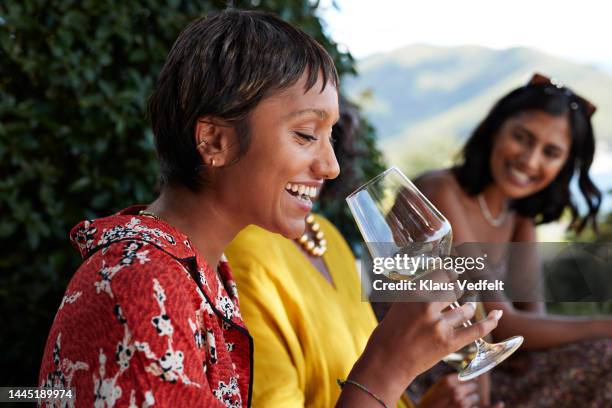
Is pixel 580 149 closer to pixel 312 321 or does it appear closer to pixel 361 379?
pixel 312 321

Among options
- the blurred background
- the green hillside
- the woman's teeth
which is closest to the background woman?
the blurred background

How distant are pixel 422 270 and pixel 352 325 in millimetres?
857

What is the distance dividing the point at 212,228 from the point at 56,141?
1426mm

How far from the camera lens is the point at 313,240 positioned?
2.59 metres

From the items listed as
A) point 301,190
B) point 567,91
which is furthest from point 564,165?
point 301,190

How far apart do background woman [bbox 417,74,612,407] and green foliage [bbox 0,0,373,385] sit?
1.45 metres

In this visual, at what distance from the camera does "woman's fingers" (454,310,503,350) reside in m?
1.48

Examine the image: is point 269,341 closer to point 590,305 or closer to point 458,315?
point 458,315

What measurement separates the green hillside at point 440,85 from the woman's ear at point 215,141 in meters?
7.02

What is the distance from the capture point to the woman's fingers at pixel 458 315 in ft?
4.99

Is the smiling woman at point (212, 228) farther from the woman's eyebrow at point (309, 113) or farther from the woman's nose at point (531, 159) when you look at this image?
the woman's nose at point (531, 159)

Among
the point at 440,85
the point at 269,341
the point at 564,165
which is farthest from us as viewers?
the point at 440,85

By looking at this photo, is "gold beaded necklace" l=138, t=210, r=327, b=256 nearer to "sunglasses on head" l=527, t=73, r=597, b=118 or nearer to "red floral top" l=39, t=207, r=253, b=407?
"red floral top" l=39, t=207, r=253, b=407

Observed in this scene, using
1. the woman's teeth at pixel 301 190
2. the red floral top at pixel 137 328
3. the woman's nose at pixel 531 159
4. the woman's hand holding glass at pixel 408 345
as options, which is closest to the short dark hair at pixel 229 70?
the woman's teeth at pixel 301 190
